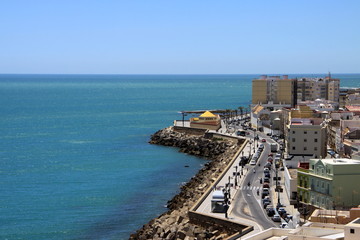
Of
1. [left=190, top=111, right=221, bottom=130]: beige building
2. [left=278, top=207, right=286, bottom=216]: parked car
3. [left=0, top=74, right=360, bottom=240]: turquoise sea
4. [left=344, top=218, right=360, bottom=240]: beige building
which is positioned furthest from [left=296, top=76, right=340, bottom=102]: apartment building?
[left=344, top=218, right=360, bottom=240]: beige building

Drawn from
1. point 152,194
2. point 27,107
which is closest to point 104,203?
point 152,194

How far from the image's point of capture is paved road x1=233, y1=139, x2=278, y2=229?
Answer: 39.1 meters

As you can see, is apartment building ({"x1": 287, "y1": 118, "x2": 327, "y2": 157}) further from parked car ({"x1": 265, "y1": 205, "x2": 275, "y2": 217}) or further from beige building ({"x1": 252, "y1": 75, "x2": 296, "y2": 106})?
beige building ({"x1": 252, "y1": 75, "x2": 296, "y2": 106})

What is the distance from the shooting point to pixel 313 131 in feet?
203

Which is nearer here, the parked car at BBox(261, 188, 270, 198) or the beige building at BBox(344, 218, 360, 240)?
the beige building at BBox(344, 218, 360, 240)

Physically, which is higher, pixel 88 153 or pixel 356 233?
pixel 356 233

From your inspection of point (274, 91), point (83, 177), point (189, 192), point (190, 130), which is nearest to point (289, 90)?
point (274, 91)

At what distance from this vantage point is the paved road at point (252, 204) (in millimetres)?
39062

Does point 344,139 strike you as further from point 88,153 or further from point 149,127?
point 149,127

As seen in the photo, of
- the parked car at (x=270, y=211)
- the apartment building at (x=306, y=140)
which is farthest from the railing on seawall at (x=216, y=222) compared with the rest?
the apartment building at (x=306, y=140)

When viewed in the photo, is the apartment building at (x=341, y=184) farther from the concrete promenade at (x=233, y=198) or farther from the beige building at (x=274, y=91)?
the beige building at (x=274, y=91)

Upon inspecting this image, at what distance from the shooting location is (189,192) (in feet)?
178

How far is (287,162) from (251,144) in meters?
24.0

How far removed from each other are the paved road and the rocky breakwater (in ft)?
8.32
